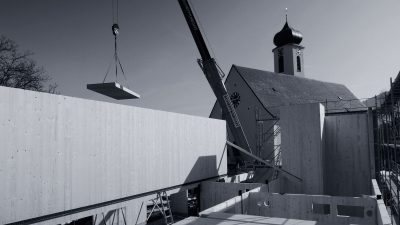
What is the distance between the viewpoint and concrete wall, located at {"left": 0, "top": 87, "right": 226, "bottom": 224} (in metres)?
8.48

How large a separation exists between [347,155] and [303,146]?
8.44 ft

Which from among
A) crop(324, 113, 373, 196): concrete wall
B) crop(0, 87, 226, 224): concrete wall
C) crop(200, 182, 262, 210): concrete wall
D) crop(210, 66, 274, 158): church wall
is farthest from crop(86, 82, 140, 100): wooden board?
crop(210, 66, 274, 158): church wall

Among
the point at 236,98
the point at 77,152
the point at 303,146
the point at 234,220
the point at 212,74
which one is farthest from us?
the point at 236,98

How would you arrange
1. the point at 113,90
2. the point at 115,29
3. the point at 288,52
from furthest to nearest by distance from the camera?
the point at 288,52 < the point at 115,29 < the point at 113,90

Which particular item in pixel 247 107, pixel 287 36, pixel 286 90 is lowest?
pixel 247 107

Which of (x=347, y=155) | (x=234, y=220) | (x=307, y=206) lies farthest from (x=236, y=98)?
(x=234, y=220)

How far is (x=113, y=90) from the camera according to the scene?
34.6 feet

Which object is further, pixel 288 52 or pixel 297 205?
pixel 288 52

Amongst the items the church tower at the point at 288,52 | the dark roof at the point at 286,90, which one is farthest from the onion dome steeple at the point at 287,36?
the dark roof at the point at 286,90

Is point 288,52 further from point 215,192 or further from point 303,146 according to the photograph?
point 215,192

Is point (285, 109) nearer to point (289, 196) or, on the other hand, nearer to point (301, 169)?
point (301, 169)

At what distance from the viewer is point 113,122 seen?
39.1ft

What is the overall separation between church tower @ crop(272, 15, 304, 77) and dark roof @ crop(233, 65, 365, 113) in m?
4.10

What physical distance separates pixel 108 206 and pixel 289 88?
2599cm
